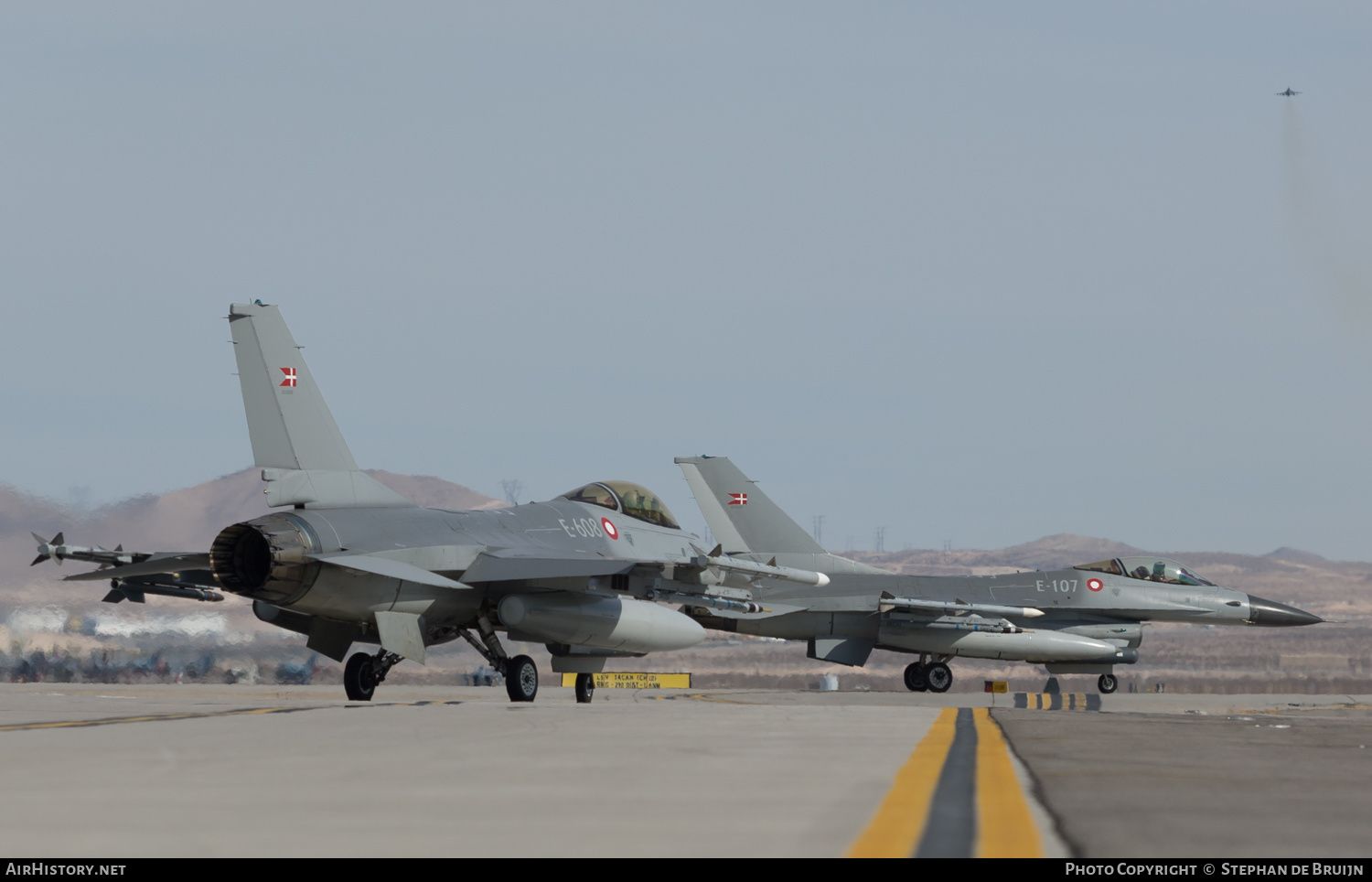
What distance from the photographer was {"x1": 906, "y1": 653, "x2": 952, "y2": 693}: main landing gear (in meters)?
33.8

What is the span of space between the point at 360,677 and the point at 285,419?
3.76 meters

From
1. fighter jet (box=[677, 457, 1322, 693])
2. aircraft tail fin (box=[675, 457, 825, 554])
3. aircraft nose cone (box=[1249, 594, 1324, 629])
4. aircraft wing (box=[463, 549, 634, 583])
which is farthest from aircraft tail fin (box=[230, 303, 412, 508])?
aircraft nose cone (box=[1249, 594, 1324, 629])

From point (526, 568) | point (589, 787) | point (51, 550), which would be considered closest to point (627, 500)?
point (526, 568)

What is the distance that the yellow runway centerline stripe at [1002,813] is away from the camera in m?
5.17

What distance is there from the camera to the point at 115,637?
38.4 metres

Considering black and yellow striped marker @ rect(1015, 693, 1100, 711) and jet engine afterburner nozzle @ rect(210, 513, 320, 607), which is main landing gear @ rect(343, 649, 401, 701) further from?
black and yellow striped marker @ rect(1015, 693, 1100, 711)

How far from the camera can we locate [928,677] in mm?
33844

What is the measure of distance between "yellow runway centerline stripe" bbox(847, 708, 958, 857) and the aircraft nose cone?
2762 centimetres

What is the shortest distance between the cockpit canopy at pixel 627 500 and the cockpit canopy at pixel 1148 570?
14553 mm

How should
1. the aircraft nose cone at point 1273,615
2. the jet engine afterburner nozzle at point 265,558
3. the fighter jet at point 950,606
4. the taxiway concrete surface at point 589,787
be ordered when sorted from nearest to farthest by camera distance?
the taxiway concrete surface at point 589,787 < the jet engine afterburner nozzle at point 265,558 < the fighter jet at point 950,606 < the aircraft nose cone at point 1273,615

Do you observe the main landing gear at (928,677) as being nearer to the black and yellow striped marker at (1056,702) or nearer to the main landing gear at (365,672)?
the black and yellow striped marker at (1056,702)

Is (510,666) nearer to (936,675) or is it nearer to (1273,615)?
(936,675)

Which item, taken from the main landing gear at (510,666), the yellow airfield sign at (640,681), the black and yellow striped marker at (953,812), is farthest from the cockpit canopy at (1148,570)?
the black and yellow striped marker at (953,812)
